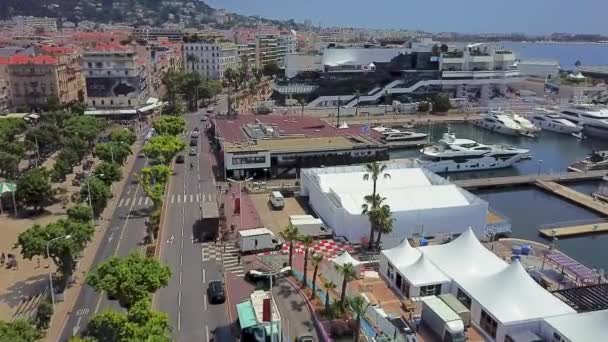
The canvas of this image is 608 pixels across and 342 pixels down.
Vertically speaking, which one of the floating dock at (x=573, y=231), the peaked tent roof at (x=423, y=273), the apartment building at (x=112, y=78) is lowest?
the floating dock at (x=573, y=231)

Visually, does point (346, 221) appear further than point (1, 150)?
No

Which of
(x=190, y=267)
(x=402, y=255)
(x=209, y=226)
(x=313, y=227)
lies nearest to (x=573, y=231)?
(x=402, y=255)

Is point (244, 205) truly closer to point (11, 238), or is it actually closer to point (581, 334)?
point (11, 238)

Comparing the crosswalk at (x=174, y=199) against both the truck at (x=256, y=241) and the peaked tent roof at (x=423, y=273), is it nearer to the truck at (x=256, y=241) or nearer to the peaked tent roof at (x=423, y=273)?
the truck at (x=256, y=241)

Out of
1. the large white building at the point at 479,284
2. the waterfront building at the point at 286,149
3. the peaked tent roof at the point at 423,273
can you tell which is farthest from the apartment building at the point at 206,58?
the peaked tent roof at the point at 423,273

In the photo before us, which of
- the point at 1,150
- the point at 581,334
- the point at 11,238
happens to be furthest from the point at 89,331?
the point at 1,150

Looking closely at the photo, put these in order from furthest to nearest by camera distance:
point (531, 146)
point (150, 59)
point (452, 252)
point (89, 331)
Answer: point (150, 59)
point (531, 146)
point (452, 252)
point (89, 331)

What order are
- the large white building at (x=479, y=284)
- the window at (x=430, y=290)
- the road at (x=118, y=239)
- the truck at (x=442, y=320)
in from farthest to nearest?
the window at (x=430, y=290) → the road at (x=118, y=239) → the large white building at (x=479, y=284) → the truck at (x=442, y=320)
